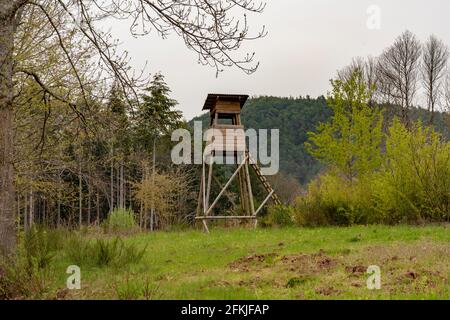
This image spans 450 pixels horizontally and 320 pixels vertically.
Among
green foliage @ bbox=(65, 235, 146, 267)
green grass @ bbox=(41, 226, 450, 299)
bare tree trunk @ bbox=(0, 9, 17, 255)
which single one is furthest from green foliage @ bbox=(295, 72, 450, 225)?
bare tree trunk @ bbox=(0, 9, 17, 255)

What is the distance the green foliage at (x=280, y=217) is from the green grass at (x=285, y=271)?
626 centimetres

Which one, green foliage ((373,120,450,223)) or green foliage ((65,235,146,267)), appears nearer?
green foliage ((65,235,146,267))

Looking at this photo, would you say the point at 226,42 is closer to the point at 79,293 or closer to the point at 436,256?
the point at 79,293

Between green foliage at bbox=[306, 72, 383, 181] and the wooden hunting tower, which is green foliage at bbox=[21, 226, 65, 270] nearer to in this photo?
the wooden hunting tower

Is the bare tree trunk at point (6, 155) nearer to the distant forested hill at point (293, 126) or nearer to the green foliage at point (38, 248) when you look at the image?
the green foliage at point (38, 248)

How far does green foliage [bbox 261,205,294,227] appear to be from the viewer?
58.2 feet

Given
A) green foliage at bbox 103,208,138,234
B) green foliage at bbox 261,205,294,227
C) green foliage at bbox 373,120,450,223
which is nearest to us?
green foliage at bbox 373,120,450,223

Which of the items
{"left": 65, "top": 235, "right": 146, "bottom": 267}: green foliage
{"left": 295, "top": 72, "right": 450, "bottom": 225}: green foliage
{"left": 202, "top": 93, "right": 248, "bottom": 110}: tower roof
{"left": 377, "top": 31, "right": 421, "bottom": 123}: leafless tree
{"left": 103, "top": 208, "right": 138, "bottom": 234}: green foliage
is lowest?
{"left": 103, "top": 208, "right": 138, "bottom": 234}: green foliage

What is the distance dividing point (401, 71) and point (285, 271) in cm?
3034

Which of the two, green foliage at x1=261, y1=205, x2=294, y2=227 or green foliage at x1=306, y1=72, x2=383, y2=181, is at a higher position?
green foliage at x1=306, y1=72, x2=383, y2=181

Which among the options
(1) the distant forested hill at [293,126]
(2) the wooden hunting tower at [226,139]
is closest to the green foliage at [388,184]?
(2) the wooden hunting tower at [226,139]

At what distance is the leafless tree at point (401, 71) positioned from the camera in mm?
33875

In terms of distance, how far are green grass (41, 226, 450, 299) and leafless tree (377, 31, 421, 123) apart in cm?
2464

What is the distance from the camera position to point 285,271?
7.21 meters
